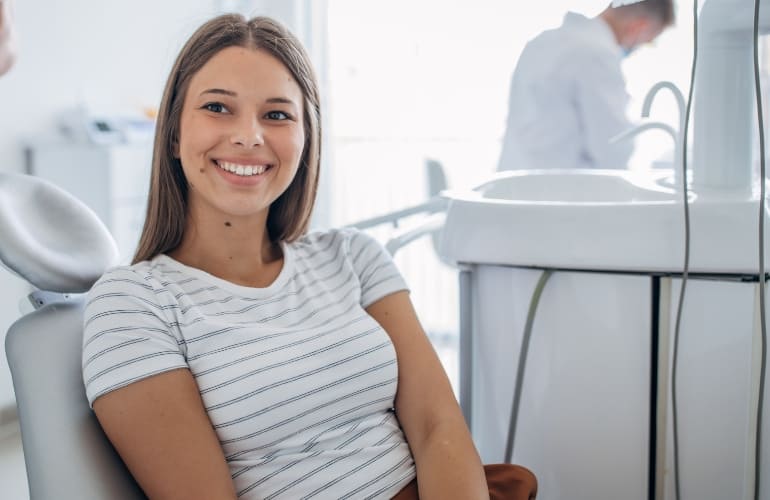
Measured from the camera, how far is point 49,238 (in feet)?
3.50

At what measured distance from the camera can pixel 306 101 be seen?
1164 millimetres

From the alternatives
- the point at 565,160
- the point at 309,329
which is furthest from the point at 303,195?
the point at 565,160

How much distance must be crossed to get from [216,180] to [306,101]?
20cm

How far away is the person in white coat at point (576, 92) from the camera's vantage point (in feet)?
6.61

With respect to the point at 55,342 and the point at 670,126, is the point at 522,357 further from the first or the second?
the point at 55,342

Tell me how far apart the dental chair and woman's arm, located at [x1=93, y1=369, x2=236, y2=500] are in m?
0.04

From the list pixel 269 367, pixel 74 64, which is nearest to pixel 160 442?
pixel 269 367

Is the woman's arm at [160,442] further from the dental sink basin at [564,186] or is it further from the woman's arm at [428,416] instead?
the dental sink basin at [564,186]

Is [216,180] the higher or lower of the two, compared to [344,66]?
lower

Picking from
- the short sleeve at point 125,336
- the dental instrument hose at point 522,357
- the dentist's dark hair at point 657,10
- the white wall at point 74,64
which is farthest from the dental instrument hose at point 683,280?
the white wall at point 74,64

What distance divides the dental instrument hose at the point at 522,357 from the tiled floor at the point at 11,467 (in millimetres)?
1362

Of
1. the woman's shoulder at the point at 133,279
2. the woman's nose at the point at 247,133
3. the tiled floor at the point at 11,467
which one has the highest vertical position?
the woman's nose at the point at 247,133

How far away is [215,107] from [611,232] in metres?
0.59

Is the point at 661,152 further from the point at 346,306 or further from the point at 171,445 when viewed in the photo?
the point at 171,445
